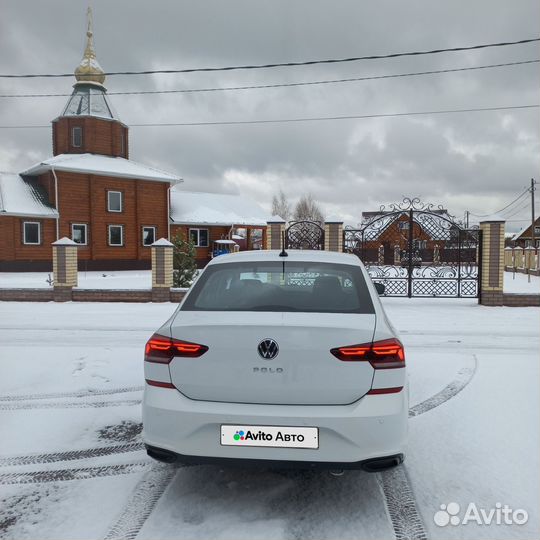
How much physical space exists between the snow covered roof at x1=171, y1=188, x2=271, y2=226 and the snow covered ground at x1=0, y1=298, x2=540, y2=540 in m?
27.5

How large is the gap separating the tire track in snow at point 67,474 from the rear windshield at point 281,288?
4.34 ft

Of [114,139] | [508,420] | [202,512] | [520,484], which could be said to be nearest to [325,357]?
[202,512]

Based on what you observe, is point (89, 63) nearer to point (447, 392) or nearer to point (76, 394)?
point (76, 394)

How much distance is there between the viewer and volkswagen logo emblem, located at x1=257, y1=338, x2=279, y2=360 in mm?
2555

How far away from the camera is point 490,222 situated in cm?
1282

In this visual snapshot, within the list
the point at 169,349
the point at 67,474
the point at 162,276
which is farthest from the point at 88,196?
the point at 169,349

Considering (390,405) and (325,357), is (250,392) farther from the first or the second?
(390,405)

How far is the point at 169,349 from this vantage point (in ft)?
8.82

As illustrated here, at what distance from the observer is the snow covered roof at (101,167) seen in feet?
90.1

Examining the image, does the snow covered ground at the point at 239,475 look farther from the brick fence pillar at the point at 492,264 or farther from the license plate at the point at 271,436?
the brick fence pillar at the point at 492,264

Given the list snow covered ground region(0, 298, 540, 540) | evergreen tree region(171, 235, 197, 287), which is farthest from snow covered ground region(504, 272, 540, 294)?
snow covered ground region(0, 298, 540, 540)

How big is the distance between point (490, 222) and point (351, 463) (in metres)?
12.0

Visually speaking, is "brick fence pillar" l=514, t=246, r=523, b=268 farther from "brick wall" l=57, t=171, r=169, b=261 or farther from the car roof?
the car roof

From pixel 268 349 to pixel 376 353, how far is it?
607mm
